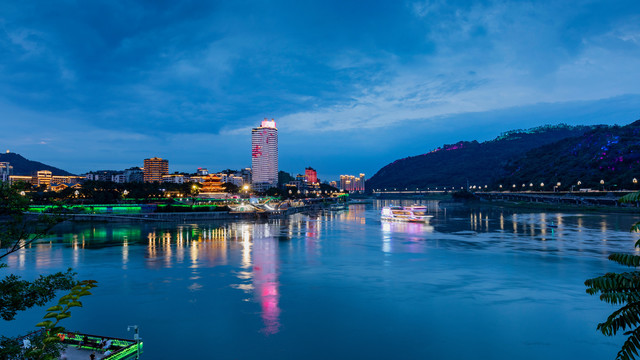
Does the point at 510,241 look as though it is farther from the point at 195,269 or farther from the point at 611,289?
the point at 611,289

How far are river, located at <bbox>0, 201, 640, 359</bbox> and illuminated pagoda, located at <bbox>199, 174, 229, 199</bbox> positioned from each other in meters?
126

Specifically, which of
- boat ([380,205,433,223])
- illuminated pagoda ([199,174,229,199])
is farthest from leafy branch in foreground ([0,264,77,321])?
illuminated pagoda ([199,174,229,199])

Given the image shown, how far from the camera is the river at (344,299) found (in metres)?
19.7

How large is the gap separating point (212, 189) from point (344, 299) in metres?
166

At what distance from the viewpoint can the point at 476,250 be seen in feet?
153

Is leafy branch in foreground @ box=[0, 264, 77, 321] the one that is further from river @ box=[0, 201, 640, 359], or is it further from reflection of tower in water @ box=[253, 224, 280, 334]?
reflection of tower in water @ box=[253, 224, 280, 334]

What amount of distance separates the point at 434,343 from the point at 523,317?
22.5ft

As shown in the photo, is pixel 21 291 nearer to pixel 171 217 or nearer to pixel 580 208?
pixel 171 217

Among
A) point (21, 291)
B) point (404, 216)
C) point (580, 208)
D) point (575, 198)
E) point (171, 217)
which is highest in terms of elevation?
point (21, 291)

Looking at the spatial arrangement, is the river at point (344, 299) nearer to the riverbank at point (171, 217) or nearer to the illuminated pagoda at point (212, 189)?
the riverbank at point (171, 217)

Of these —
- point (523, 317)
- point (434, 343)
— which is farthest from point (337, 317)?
point (523, 317)

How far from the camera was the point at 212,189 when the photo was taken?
18450 cm

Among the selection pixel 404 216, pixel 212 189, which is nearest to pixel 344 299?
pixel 404 216

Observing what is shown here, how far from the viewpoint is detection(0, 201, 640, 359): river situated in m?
19.7
